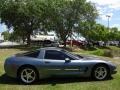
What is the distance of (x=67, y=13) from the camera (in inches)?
2127

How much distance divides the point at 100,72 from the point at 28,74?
2.72 m

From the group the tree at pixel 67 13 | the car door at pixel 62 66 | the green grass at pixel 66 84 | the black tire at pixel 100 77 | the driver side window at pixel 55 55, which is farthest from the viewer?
the tree at pixel 67 13

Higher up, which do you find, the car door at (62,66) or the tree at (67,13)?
the tree at (67,13)

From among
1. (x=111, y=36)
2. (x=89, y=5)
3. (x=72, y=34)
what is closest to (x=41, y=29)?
(x=72, y=34)

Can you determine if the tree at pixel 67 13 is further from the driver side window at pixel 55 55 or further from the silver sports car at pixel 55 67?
the silver sports car at pixel 55 67

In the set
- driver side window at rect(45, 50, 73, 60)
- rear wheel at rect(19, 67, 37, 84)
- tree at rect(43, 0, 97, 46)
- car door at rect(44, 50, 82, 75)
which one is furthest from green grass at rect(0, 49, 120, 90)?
tree at rect(43, 0, 97, 46)

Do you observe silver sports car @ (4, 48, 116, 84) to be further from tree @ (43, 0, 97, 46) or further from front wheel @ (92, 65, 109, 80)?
tree @ (43, 0, 97, 46)

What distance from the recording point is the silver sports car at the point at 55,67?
13141mm

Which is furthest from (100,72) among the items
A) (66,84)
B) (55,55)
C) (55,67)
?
(55,55)

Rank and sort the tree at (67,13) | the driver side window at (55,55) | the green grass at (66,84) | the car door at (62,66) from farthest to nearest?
the tree at (67,13)
the driver side window at (55,55)
the car door at (62,66)
the green grass at (66,84)

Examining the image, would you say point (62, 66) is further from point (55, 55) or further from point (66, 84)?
point (66, 84)

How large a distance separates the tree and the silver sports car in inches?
1576

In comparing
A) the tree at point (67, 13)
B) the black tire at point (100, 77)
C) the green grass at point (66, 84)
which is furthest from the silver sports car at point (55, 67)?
the tree at point (67, 13)

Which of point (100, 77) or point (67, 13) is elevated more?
point (67, 13)
